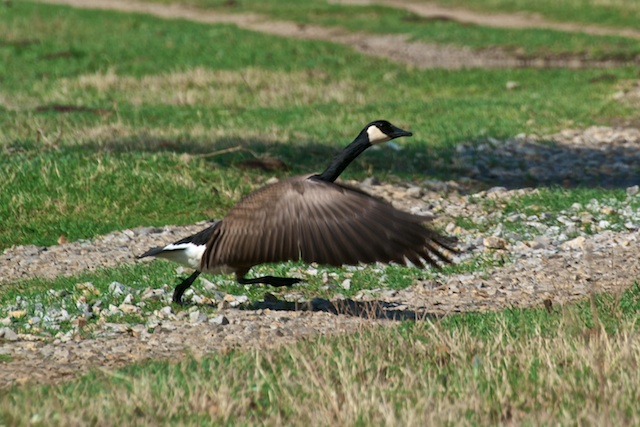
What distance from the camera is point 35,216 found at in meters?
13.0

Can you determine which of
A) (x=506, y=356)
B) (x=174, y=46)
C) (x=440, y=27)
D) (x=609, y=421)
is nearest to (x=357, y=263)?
(x=506, y=356)

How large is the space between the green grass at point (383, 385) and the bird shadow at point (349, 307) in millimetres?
1230

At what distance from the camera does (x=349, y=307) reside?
9.10 m

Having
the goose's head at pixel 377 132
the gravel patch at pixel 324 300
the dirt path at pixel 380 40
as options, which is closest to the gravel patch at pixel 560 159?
the gravel patch at pixel 324 300

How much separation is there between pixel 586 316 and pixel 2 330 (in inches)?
182

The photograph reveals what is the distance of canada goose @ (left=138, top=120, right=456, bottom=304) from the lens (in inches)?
286

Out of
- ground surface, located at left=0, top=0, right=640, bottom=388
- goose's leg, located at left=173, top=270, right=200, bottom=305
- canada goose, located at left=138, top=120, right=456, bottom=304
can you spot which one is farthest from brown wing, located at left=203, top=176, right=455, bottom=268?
goose's leg, located at left=173, top=270, right=200, bottom=305

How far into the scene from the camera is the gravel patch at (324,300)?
315 inches

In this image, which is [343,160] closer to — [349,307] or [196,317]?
[349,307]

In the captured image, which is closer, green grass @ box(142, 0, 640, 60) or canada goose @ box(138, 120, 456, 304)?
canada goose @ box(138, 120, 456, 304)

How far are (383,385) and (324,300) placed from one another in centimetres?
303

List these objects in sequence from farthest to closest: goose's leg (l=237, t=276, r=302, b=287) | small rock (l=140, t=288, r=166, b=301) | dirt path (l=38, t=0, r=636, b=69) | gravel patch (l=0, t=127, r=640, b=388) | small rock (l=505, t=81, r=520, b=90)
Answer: dirt path (l=38, t=0, r=636, b=69)
small rock (l=505, t=81, r=520, b=90)
small rock (l=140, t=288, r=166, b=301)
goose's leg (l=237, t=276, r=302, b=287)
gravel patch (l=0, t=127, r=640, b=388)

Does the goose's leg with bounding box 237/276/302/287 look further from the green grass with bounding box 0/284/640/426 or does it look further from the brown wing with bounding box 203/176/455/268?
the green grass with bounding box 0/284/640/426

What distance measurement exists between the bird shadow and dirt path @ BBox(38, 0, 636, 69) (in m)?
18.5
